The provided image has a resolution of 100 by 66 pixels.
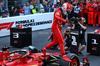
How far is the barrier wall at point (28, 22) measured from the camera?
1306 centimetres

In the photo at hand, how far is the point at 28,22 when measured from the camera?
14.4 meters

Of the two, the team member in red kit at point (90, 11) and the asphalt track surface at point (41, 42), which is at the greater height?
the team member in red kit at point (90, 11)

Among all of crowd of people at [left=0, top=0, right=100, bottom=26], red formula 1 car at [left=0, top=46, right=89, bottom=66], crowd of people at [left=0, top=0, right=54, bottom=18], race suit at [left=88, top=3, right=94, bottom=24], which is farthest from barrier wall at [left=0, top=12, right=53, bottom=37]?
red formula 1 car at [left=0, top=46, right=89, bottom=66]

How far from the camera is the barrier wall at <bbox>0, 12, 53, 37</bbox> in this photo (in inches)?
514

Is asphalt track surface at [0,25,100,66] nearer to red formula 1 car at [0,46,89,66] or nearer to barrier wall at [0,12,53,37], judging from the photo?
barrier wall at [0,12,53,37]

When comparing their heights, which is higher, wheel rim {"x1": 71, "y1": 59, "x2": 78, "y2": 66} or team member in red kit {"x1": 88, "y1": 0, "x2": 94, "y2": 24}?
team member in red kit {"x1": 88, "y1": 0, "x2": 94, "y2": 24}

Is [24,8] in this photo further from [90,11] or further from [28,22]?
[90,11]

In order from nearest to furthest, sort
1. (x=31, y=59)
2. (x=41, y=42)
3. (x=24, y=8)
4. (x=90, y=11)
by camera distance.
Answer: (x=31, y=59), (x=41, y=42), (x=24, y=8), (x=90, y=11)

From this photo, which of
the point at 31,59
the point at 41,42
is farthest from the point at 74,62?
the point at 41,42

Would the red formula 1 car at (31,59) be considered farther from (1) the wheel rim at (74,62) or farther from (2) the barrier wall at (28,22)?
(2) the barrier wall at (28,22)

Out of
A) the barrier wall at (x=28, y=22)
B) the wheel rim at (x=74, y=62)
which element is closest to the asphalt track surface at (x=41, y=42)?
the barrier wall at (x=28, y=22)

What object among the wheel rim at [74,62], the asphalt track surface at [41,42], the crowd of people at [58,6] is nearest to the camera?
the wheel rim at [74,62]

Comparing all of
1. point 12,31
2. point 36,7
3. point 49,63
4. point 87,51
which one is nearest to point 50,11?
point 36,7

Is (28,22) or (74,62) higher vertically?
(28,22)
